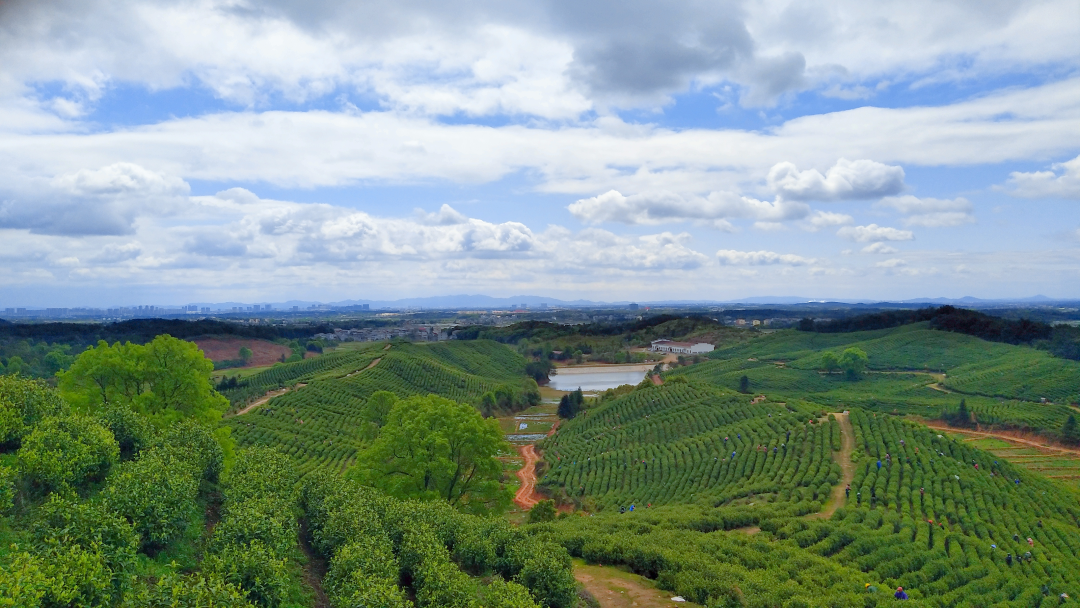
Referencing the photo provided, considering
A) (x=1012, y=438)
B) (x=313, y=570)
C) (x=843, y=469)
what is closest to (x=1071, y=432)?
(x=1012, y=438)

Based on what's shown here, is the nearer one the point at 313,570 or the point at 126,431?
the point at 313,570

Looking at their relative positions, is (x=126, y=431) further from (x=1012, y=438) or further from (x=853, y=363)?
(x=853, y=363)

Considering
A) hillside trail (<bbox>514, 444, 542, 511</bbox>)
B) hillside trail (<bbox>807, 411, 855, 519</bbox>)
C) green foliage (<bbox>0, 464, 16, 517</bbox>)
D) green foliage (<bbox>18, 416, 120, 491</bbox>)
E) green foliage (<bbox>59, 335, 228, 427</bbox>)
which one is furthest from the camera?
hillside trail (<bbox>514, 444, 542, 511</bbox>)

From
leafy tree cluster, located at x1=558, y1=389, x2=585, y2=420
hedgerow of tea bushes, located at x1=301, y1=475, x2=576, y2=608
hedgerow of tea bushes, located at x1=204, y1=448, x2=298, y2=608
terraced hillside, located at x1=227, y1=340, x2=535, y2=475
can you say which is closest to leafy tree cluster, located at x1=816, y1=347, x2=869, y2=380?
leafy tree cluster, located at x1=558, y1=389, x2=585, y2=420

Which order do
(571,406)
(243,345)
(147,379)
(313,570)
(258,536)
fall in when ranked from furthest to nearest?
(243,345), (571,406), (147,379), (313,570), (258,536)

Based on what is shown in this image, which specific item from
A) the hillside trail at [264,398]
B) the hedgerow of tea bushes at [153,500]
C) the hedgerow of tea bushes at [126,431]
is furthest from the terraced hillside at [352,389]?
the hedgerow of tea bushes at [153,500]

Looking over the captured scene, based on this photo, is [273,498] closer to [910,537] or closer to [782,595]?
[782,595]

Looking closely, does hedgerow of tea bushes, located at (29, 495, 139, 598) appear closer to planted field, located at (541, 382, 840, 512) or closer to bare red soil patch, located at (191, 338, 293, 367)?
planted field, located at (541, 382, 840, 512)
